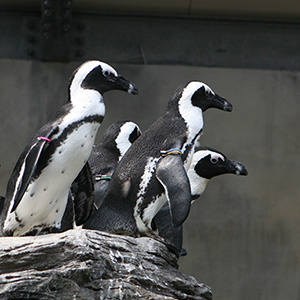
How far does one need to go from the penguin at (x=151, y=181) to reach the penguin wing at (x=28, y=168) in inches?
11.3

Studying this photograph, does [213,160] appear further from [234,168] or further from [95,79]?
[95,79]

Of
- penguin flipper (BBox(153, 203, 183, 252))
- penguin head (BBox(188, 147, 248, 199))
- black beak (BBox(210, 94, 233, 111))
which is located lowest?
penguin flipper (BBox(153, 203, 183, 252))

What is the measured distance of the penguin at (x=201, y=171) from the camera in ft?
12.1

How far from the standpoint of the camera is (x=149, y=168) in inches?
129

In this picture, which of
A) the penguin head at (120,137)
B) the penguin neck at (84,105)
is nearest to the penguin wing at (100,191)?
the penguin head at (120,137)

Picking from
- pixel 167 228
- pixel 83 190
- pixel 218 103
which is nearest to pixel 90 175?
pixel 83 190

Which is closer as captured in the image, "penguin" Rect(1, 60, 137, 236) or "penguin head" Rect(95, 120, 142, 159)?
"penguin" Rect(1, 60, 137, 236)

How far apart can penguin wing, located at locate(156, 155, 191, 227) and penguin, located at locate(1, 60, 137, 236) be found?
265mm

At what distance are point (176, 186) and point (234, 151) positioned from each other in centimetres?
232

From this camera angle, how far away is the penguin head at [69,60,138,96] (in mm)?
3375

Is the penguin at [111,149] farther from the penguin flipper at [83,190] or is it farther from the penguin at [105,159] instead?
the penguin flipper at [83,190]

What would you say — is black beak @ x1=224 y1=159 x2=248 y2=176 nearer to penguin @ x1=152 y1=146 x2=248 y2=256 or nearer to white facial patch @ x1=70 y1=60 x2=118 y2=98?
penguin @ x1=152 y1=146 x2=248 y2=256

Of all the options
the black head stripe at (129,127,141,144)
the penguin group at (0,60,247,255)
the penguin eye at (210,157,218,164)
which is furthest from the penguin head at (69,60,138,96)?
the penguin eye at (210,157,218,164)

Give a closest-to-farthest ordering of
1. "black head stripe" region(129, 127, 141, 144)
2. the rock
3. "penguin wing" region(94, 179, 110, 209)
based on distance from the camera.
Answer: the rock, "penguin wing" region(94, 179, 110, 209), "black head stripe" region(129, 127, 141, 144)
